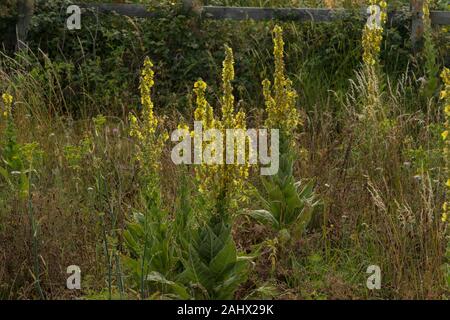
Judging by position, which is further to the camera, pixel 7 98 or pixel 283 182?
pixel 7 98

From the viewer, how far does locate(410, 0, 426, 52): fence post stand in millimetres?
8055

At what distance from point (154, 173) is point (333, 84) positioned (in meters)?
3.94

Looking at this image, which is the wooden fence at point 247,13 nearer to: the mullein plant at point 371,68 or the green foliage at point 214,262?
the mullein plant at point 371,68

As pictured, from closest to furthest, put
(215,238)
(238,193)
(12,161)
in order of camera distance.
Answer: (215,238) → (238,193) → (12,161)

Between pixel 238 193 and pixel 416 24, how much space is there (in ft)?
14.4

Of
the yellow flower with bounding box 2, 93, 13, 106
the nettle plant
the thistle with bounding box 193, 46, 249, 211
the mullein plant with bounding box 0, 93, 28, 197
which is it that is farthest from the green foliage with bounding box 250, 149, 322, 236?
the yellow flower with bounding box 2, 93, 13, 106

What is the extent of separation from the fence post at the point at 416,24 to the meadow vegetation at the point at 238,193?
81mm

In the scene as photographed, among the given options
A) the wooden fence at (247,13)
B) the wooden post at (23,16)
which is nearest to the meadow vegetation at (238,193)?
the wooden fence at (247,13)

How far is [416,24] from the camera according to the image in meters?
8.10

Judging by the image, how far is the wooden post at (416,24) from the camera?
805 cm

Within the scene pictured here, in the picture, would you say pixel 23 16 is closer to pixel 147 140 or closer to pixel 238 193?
pixel 147 140

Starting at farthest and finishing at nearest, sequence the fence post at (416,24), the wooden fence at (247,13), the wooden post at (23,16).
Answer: the wooden post at (23,16) < the wooden fence at (247,13) < the fence post at (416,24)

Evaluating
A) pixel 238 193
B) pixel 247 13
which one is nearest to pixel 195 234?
pixel 238 193

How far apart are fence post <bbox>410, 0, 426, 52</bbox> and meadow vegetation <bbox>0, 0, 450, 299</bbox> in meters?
0.08
